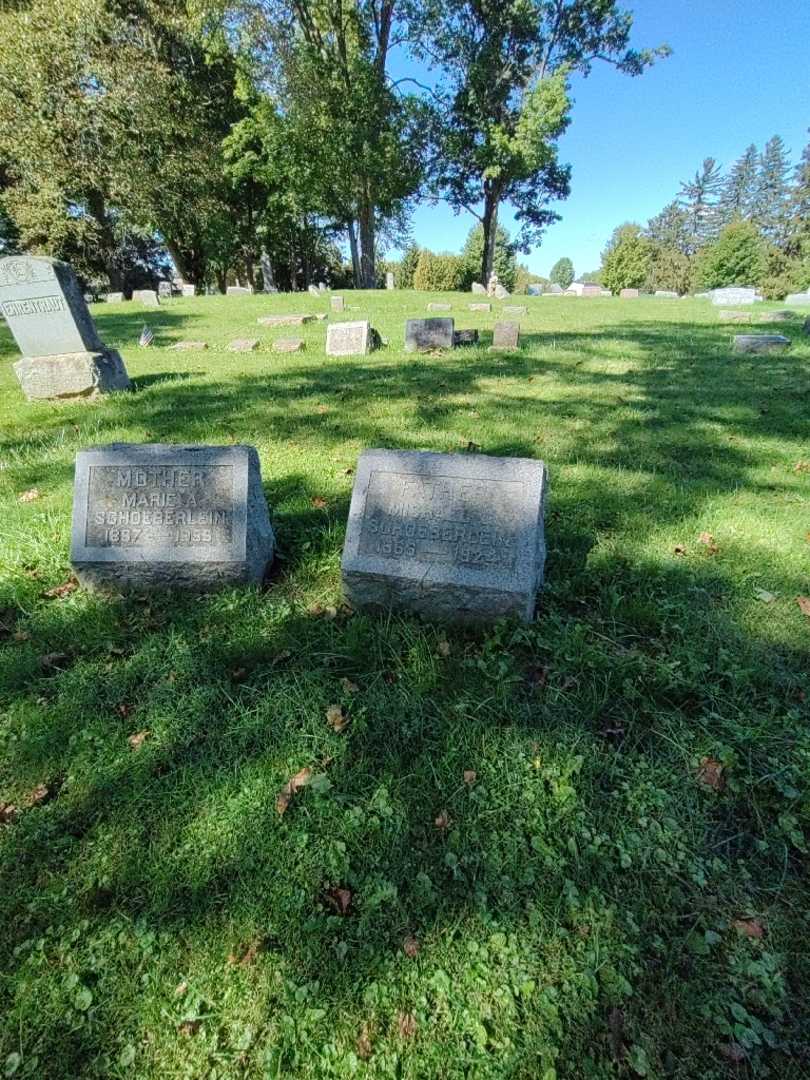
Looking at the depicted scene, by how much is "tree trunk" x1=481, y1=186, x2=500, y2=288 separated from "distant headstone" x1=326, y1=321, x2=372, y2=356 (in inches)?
762

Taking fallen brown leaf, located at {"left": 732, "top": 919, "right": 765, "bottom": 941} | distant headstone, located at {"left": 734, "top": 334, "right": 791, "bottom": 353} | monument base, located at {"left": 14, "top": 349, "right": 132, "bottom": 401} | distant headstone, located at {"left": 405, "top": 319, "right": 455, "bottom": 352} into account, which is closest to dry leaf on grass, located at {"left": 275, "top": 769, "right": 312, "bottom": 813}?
fallen brown leaf, located at {"left": 732, "top": 919, "right": 765, "bottom": 941}

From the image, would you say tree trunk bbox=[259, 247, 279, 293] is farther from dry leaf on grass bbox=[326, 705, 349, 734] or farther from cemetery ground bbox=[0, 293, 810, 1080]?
dry leaf on grass bbox=[326, 705, 349, 734]

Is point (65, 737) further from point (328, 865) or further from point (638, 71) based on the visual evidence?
point (638, 71)

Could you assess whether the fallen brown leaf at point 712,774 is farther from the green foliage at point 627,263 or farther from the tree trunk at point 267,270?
the green foliage at point 627,263

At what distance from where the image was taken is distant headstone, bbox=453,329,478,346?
9766 millimetres

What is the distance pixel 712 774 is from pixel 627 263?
48.3 meters

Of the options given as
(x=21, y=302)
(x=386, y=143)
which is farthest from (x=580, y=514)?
(x=386, y=143)

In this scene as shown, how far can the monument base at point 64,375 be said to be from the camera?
6371 mm

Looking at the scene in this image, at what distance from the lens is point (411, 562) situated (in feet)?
8.25

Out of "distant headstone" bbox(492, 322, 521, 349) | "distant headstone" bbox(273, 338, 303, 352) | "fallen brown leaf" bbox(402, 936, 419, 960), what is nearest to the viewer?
"fallen brown leaf" bbox(402, 936, 419, 960)

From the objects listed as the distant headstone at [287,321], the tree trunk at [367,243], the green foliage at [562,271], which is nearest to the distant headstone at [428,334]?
the distant headstone at [287,321]

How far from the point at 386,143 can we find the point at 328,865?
2662cm

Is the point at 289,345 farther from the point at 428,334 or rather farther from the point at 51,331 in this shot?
the point at 51,331

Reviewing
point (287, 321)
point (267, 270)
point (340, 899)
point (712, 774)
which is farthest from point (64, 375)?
point (267, 270)
